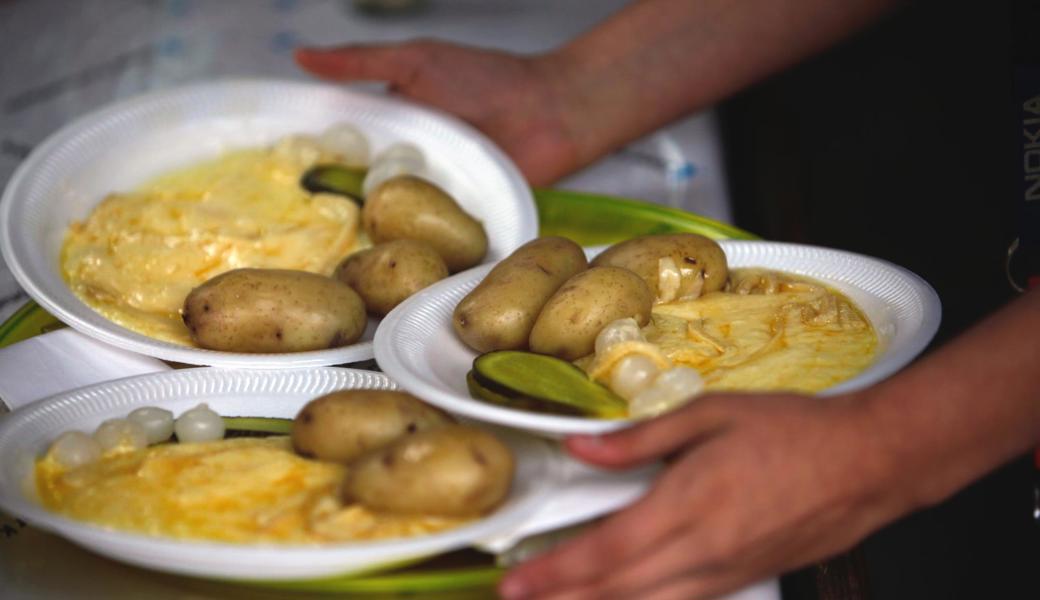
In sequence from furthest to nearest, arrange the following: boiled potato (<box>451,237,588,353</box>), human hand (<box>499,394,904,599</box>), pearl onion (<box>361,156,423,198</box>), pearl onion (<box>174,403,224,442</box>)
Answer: pearl onion (<box>361,156,423,198</box>), boiled potato (<box>451,237,588,353</box>), pearl onion (<box>174,403,224,442</box>), human hand (<box>499,394,904,599</box>)

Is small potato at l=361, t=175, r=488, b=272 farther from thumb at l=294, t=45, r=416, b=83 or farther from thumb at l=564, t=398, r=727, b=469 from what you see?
thumb at l=564, t=398, r=727, b=469

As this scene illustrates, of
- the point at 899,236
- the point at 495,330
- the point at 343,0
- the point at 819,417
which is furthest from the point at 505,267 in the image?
the point at 343,0

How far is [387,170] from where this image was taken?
5.19 feet

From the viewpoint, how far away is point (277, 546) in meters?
0.85

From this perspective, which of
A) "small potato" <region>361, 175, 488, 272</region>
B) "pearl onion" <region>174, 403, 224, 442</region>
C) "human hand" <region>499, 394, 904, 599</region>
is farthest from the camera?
"small potato" <region>361, 175, 488, 272</region>

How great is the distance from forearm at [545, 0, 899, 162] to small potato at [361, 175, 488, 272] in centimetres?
50

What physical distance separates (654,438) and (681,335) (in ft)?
1.00

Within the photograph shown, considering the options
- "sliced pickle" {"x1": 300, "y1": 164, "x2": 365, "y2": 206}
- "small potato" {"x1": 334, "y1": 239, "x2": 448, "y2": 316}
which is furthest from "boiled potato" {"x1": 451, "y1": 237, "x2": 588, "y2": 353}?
"sliced pickle" {"x1": 300, "y1": 164, "x2": 365, "y2": 206}

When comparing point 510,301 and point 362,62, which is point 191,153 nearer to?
point 362,62

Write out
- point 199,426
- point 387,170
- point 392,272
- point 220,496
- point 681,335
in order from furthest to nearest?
point 387,170 → point 392,272 → point 681,335 → point 199,426 → point 220,496

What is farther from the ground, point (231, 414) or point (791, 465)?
point (791, 465)

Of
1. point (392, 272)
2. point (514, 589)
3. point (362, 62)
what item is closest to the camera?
point (514, 589)

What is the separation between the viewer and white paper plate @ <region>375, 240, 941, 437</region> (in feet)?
3.13

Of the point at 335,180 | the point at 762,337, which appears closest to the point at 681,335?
the point at 762,337
